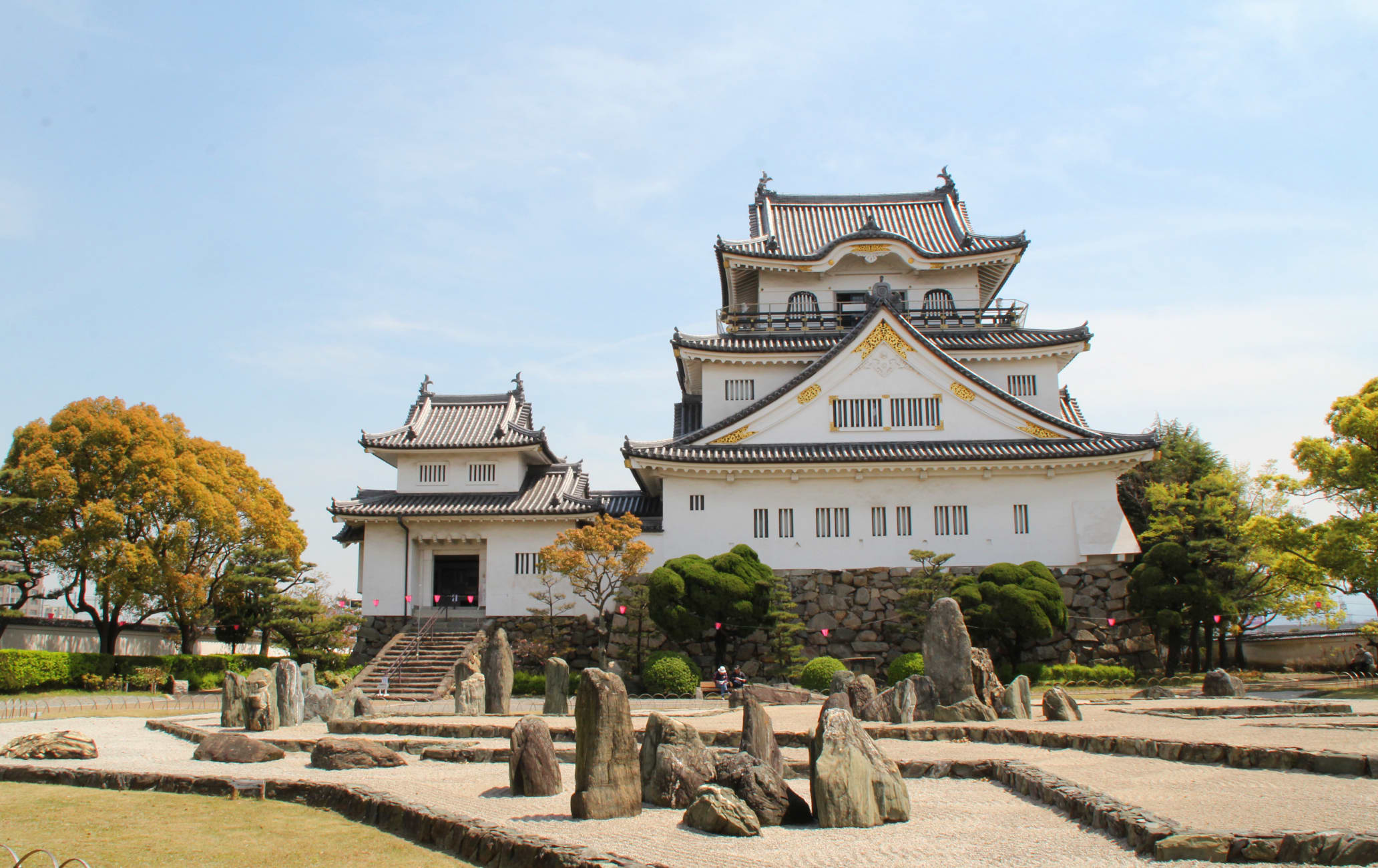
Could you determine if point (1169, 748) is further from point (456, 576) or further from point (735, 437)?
point (456, 576)

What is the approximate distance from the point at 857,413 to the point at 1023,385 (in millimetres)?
7255

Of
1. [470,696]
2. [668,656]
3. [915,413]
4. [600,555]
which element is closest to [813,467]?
[915,413]

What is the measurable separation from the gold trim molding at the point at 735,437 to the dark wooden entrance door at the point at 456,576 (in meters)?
9.62

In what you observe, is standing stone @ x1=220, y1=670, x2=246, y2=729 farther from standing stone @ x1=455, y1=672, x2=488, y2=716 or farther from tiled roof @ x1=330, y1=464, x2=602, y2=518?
tiled roof @ x1=330, y1=464, x2=602, y2=518

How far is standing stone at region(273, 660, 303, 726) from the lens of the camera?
20312 millimetres

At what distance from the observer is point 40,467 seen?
3130cm

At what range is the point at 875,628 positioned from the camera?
30.4 meters

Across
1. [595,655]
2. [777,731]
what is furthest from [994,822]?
[595,655]

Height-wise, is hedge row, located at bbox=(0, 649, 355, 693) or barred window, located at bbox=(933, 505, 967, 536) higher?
barred window, located at bbox=(933, 505, 967, 536)

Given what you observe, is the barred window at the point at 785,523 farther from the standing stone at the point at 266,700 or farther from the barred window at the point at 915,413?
the standing stone at the point at 266,700

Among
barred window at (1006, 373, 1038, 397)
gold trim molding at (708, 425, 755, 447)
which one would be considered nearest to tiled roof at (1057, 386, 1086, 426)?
barred window at (1006, 373, 1038, 397)

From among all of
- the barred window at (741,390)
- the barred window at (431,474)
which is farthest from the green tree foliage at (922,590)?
the barred window at (431,474)

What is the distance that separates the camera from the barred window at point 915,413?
33.2m

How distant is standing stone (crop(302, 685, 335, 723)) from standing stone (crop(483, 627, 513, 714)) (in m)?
3.38
